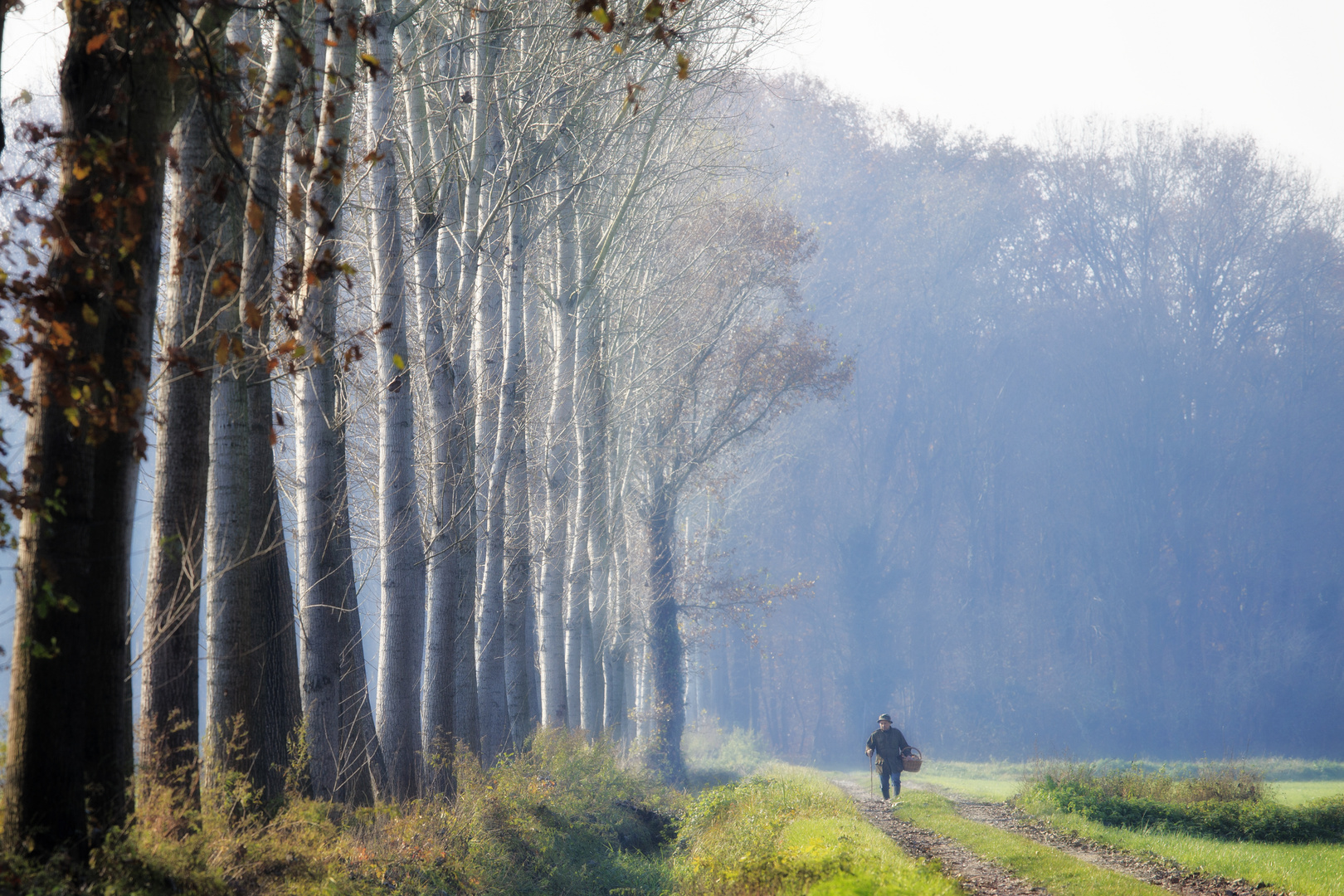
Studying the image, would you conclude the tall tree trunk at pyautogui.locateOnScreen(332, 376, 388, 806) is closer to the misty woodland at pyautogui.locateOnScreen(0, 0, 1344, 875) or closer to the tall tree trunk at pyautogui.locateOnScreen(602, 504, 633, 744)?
the misty woodland at pyautogui.locateOnScreen(0, 0, 1344, 875)

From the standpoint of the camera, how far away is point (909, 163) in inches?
1838

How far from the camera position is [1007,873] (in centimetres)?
987

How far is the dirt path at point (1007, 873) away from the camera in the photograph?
9.01 m

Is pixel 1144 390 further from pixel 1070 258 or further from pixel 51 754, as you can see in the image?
pixel 51 754

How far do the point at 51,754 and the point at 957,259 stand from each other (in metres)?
47.3

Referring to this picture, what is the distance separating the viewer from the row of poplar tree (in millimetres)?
4348

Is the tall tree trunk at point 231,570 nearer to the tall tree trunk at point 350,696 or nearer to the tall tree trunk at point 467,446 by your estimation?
the tall tree trunk at point 350,696

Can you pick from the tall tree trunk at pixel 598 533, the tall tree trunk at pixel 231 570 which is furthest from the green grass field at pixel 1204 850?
the tall tree trunk at pixel 231 570

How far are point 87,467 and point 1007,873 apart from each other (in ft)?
30.3

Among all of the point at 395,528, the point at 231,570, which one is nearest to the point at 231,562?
the point at 231,570

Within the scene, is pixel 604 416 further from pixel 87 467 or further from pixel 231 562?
pixel 87 467

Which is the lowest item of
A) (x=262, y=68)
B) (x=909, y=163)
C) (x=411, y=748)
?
(x=411, y=748)

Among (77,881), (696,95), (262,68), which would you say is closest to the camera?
(77,881)

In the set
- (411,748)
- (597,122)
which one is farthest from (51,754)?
(597,122)
